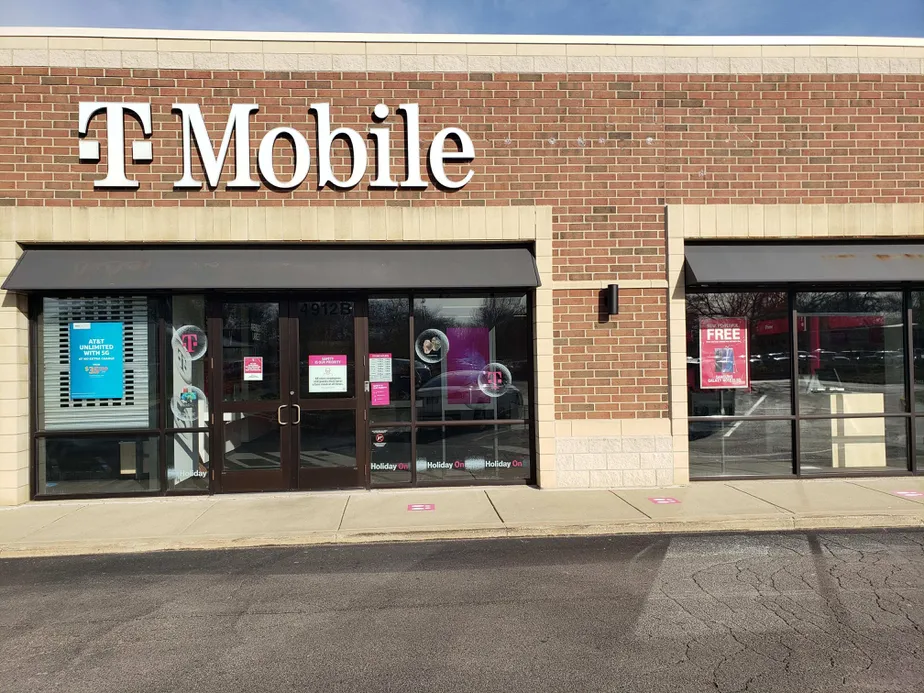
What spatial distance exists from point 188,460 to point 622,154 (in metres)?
7.47

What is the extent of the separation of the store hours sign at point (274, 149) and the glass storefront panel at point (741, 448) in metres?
5.14

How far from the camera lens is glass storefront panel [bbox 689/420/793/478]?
1003cm

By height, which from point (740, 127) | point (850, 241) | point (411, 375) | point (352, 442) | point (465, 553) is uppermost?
point (740, 127)

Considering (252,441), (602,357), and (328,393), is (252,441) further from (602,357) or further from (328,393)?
(602,357)

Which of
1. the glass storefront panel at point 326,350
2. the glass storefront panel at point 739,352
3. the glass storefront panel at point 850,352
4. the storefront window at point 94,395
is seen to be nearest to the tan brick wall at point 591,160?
the glass storefront panel at point 739,352

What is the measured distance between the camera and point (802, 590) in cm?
541

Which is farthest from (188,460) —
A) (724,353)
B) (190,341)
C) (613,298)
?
(724,353)

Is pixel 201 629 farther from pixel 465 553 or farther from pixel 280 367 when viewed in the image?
pixel 280 367

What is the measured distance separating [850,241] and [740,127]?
2318mm

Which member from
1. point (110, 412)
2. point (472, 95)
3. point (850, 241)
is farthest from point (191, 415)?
point (850, 241)

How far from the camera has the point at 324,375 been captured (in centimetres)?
953

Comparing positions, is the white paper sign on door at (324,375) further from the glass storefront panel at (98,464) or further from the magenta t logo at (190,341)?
the glass storefront panel at (98,464)

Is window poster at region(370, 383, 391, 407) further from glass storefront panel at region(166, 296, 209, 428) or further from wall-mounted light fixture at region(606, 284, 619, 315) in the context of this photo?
wall-mounted light fixture at region(606, 284, 619, 315)

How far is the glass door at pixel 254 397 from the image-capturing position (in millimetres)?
9438
